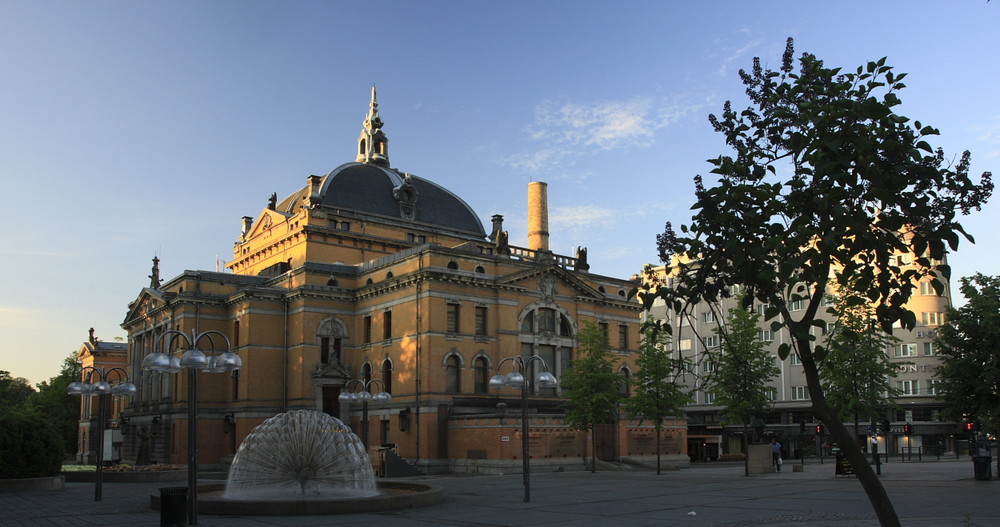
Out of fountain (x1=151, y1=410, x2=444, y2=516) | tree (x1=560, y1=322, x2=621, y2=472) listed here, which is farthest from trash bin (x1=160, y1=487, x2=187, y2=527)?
tree (x1=560, y1=322, x2=621, y2=472)

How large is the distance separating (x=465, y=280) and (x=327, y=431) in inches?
1047

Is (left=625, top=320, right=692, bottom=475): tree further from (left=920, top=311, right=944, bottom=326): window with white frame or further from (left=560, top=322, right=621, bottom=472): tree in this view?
(left=920, top=311, right=944, bottom=326): window with white frame

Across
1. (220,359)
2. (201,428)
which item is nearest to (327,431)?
(220,359)

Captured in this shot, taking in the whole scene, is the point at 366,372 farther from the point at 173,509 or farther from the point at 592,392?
the point at 173,509

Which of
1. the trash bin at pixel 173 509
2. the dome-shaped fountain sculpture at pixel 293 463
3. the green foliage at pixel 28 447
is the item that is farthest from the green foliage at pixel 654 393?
the trash bin at pixel 173 509

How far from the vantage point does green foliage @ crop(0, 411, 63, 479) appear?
32375mm

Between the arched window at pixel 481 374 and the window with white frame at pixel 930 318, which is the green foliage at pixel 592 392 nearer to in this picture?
the arched window at pixel 481 374

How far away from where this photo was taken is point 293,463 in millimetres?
25969

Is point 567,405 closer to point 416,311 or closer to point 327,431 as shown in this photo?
point 416,311

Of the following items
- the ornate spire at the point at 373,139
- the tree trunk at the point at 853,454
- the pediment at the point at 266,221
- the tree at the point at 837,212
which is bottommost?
the tree trunk at the point at 853,454

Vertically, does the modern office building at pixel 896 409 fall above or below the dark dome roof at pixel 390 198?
below

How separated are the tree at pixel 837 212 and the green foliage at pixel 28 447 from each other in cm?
3035

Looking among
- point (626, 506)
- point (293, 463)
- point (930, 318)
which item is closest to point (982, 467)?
point (626, 506)

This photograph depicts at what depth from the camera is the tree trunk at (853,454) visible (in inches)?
383
